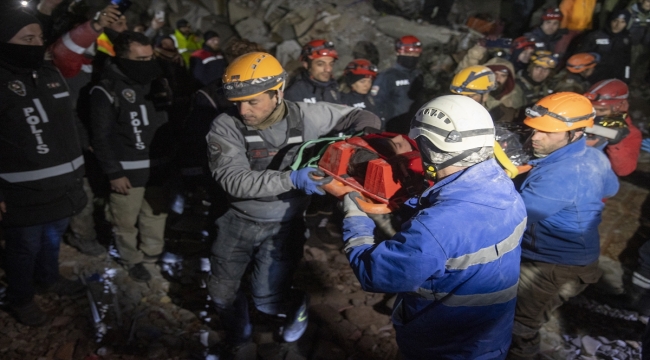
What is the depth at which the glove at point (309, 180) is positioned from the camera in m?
2.40

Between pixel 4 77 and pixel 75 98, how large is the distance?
128 centimetres

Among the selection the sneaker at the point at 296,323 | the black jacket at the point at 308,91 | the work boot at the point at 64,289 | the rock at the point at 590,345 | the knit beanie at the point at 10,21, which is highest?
the knit beanie at the point at 10,21

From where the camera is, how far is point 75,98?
4.37 metres

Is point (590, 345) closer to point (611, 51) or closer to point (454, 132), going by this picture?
point (454, 132)

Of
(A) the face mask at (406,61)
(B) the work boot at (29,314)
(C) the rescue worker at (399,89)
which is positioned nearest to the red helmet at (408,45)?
(C) the rescue worker at (399,89)

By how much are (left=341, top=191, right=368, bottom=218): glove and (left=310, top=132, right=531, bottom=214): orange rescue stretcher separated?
0.11 ft

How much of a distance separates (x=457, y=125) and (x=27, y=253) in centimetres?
390

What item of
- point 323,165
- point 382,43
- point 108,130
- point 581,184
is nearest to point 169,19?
point 382,43

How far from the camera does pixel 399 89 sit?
591cm

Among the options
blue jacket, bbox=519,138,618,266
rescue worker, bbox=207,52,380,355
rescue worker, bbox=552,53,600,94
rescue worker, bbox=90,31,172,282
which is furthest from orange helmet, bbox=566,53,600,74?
rescue worker, bbox=90,31,172,282

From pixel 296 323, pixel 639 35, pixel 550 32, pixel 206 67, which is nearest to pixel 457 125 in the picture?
pixel 296 323

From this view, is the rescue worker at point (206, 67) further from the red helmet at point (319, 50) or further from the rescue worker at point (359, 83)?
the rescue worker at point (359, 83)

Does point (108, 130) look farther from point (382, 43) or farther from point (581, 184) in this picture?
point (382, 43)

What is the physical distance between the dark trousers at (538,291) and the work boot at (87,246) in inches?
186
